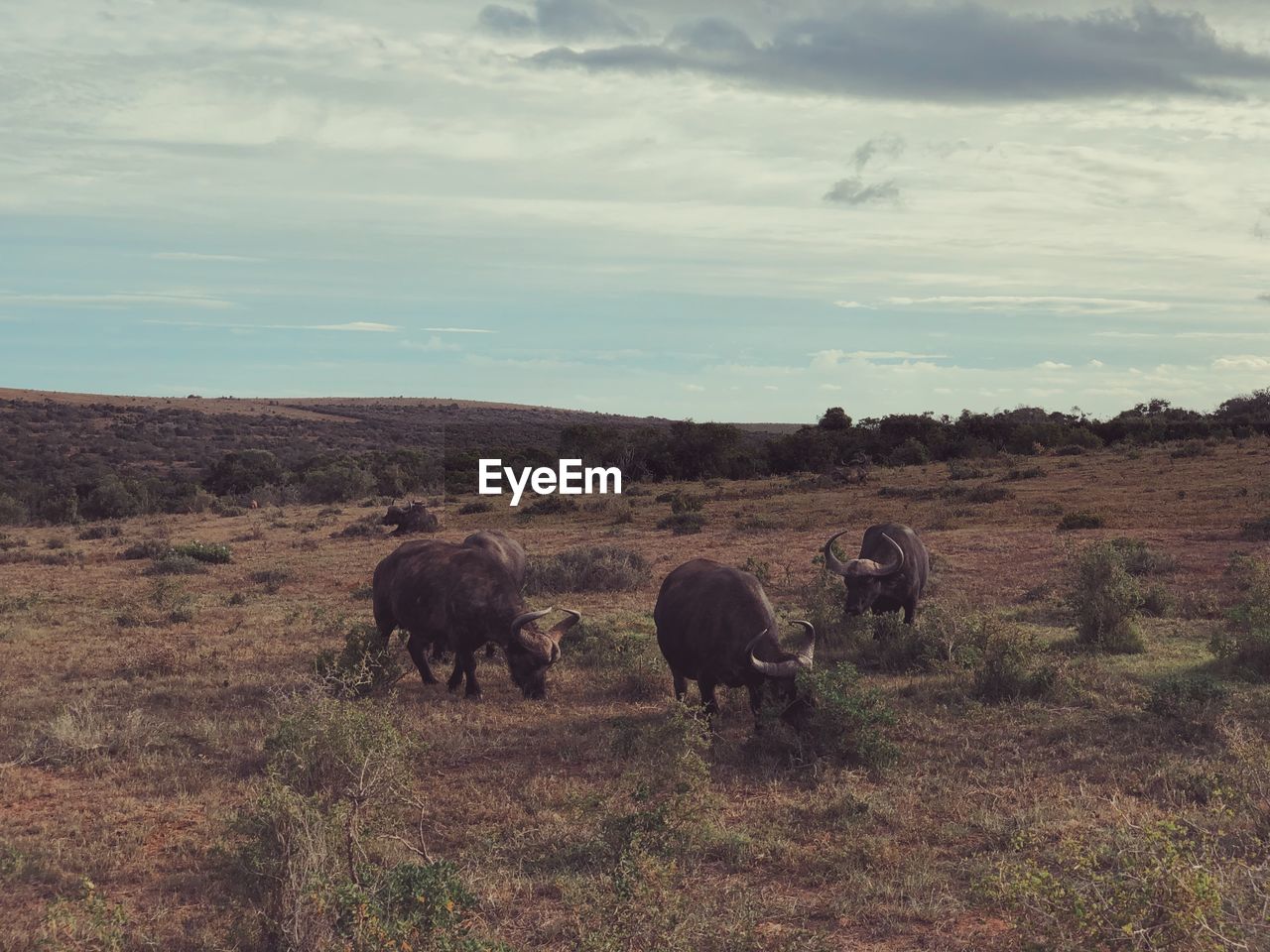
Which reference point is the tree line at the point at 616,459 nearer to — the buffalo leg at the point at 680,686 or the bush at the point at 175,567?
the bush at the point at 175,567

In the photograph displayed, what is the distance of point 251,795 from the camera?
9.38 metres

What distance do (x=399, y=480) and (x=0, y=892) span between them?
142ft

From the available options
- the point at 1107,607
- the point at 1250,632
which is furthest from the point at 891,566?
the point at 1250,632

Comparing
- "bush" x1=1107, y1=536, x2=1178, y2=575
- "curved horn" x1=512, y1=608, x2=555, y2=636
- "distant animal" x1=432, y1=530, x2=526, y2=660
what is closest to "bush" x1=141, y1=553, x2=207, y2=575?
"distant animal" x1=432, y1=530, x2=526, y2=660

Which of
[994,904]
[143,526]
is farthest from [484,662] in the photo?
[143,526]

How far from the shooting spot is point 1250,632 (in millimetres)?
13805

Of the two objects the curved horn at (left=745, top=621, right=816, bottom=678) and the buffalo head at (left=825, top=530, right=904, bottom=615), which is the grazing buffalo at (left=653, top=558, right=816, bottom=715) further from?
the buffalo head at (left=825, top=530, right=904, bottom=615)

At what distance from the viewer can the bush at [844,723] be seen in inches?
388

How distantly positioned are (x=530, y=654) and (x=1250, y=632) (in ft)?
31.6

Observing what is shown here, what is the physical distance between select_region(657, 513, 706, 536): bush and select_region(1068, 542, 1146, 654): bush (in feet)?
53.5

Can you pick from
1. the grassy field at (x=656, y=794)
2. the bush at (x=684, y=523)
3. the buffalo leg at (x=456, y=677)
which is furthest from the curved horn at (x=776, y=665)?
the bush at (x=684, y=523)

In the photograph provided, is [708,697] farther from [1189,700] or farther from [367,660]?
[1189,700]

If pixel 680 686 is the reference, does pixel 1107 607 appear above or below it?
above

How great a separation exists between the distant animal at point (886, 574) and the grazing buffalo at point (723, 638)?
394 cm
